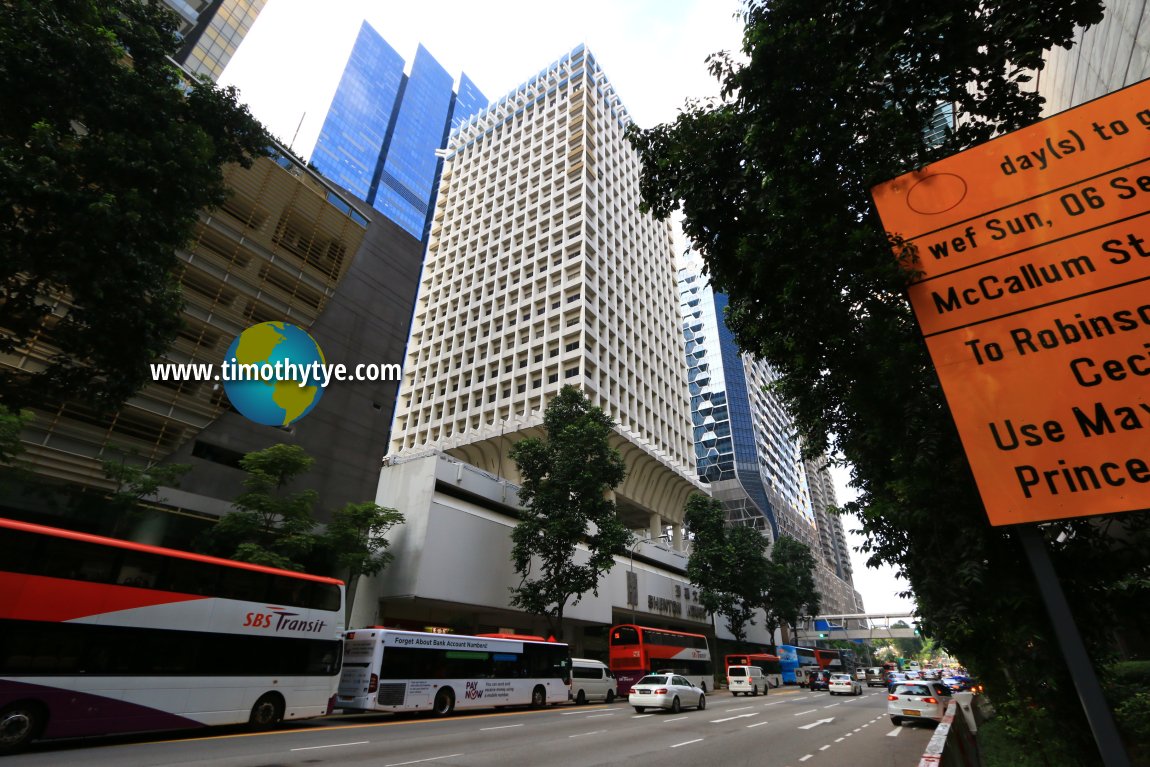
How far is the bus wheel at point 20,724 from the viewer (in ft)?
30.2

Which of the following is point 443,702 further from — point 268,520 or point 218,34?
point 218,34

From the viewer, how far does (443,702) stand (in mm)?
17875

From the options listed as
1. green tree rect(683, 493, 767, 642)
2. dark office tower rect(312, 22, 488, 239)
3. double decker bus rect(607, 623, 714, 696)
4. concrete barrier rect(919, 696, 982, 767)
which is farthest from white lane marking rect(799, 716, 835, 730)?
dark office tower rect(312, 22, 488, 239)

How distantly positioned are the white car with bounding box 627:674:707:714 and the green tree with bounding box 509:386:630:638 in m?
6.69

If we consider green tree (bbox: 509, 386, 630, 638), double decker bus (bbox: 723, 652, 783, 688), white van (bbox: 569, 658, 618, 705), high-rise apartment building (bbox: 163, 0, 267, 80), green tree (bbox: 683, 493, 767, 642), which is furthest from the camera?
high-rise apartment building (bbox: 163, 0, 267, 80)

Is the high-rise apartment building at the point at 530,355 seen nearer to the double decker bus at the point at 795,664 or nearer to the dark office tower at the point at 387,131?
the double decker bus at the point at 795,664

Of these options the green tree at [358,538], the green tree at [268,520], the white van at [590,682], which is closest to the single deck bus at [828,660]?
the white van at [590,682]

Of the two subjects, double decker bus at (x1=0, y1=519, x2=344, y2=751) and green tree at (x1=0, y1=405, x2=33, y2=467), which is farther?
green tree at (x1=0, y1=405, x2=33, y2=467)

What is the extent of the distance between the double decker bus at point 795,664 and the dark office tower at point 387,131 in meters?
91.0

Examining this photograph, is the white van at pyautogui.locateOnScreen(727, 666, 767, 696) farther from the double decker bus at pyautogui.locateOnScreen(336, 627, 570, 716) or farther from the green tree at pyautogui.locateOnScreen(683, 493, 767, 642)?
the double decker bus at pyautogui.locateOnScreen(336, 627, 570, 716)

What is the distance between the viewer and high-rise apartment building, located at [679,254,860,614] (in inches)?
3656

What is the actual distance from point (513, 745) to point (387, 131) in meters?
129

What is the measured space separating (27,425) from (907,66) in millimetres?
28898

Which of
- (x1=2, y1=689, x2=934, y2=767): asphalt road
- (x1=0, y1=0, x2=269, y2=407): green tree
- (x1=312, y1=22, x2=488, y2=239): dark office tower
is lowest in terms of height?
(x1=2, y1=689, x2=934, y2=767): asphalt road
